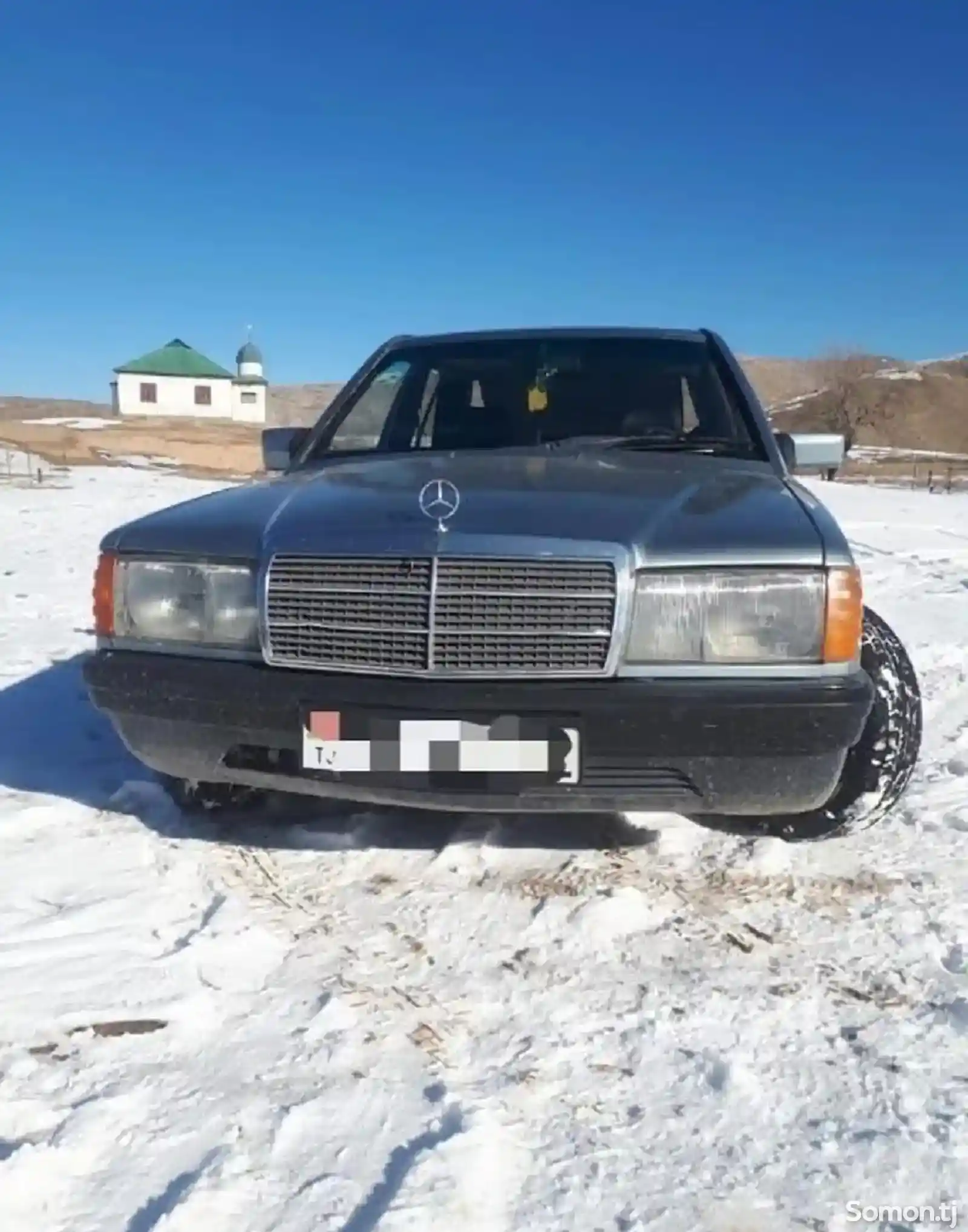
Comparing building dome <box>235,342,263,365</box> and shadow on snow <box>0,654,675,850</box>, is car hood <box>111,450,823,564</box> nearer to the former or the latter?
shadow on snow <box>0,654,675,850</box>

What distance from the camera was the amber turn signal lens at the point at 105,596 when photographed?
9.61 ft

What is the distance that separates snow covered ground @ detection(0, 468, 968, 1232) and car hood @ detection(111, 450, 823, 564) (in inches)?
37.1

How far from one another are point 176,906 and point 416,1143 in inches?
45.1

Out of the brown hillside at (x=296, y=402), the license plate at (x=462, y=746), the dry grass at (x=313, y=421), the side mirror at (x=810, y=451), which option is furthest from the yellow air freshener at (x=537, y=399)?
the brown hillside at (x=296, y=402)

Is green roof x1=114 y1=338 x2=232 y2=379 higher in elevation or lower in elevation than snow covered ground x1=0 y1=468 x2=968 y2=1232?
higher

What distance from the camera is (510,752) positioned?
2.54 metres

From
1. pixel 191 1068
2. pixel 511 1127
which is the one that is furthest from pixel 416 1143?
pixel 191 1068

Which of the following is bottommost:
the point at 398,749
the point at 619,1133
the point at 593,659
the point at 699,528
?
the point at 619,1133

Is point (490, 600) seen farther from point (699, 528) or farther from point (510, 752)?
point (699, 528)

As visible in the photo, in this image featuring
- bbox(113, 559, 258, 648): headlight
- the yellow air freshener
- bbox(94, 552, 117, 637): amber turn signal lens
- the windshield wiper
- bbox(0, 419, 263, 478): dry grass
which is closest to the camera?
bbox(113, 559, 258, 648): headlight

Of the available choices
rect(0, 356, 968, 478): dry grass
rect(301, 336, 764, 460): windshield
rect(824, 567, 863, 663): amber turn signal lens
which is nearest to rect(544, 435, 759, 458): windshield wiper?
rect(301, 336, 764, 460): windshield

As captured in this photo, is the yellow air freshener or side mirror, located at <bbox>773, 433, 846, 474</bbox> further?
the yellow air freshener

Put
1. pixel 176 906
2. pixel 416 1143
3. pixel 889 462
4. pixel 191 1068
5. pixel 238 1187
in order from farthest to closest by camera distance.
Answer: pixel 889 462 < pixel 176 906 < pixel 191 1068 < pixel 416 1143 < pixel 238 1187

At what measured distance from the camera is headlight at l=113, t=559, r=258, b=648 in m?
2.76
